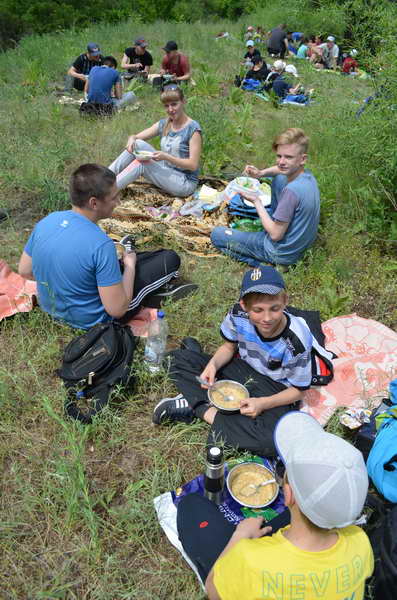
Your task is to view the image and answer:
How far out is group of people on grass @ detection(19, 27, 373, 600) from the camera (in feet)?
4.37

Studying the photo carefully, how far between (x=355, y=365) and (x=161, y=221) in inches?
97.4

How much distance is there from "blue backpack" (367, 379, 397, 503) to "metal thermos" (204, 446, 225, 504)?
78 centimetres

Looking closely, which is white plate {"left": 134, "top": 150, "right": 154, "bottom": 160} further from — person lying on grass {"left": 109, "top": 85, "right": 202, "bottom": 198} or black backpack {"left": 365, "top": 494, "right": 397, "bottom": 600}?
black backpack {"left": 365, "top": 494, "right": 397, "bottom": 600}

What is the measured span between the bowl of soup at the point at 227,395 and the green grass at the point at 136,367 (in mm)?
198

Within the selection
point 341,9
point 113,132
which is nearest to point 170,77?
point 113,132

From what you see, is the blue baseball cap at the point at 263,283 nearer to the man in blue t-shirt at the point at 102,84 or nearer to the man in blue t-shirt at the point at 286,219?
the man in blue t-shirt at the point at 286,219

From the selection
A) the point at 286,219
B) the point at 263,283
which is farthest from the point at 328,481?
the point at 286,219

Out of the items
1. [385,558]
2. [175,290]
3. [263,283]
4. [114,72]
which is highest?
[263,283]

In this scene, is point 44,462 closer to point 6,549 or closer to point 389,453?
point 6,549

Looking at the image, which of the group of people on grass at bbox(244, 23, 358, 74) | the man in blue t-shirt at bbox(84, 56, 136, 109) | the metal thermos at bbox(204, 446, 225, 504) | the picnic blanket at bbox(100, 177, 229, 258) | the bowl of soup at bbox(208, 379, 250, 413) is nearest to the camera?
the metal thermos at bbox(204, 446, 225, 504)

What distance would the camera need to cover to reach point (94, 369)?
2.65 m

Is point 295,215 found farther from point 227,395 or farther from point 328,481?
point 328,481

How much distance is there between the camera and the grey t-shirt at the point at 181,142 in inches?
187

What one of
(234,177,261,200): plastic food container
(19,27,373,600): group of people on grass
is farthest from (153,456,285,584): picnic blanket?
(234,177,261,200): plastic food container
